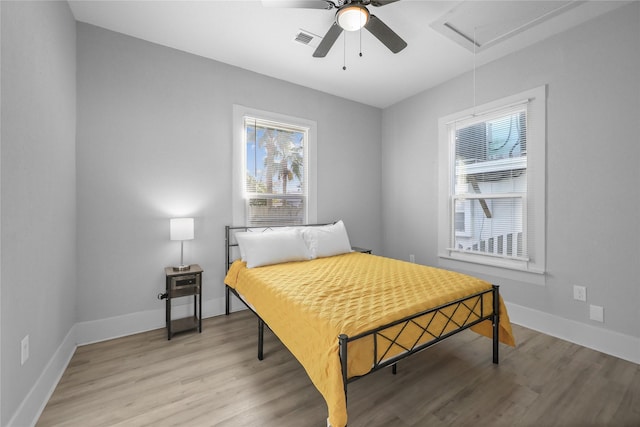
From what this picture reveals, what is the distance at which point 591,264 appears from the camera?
2.45m

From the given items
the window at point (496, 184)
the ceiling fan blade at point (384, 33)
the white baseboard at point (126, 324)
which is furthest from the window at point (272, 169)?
the window at point (496, 184)

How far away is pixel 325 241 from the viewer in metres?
3.33

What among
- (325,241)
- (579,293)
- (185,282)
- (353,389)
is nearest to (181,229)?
(185,282)

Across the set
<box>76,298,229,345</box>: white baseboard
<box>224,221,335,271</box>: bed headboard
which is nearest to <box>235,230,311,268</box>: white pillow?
<box>224,221,335,271</box>: bed headboard

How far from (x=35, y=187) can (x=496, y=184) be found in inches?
160

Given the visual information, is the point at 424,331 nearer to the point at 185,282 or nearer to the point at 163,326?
the point at 185,282

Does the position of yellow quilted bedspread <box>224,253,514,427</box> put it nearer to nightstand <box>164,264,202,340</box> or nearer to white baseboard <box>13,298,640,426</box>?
nightstand <box>164,264,202,340</box>

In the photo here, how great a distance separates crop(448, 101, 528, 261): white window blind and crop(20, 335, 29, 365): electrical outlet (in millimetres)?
3951

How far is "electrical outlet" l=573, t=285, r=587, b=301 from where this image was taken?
2490mm

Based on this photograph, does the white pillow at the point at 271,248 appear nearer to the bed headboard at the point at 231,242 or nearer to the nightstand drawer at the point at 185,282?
the bed headboard at the point at 231,242

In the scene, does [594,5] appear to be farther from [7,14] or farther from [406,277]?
[7,14]

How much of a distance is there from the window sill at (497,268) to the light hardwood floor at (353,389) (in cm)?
64

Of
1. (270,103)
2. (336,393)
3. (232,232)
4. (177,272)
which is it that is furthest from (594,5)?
(177,272)

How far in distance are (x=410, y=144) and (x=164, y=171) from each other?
3321mm
